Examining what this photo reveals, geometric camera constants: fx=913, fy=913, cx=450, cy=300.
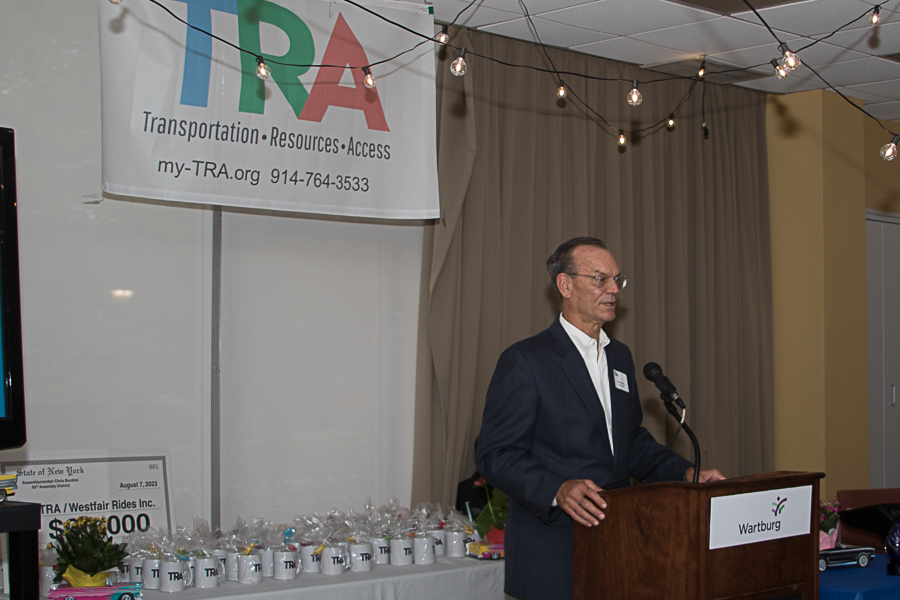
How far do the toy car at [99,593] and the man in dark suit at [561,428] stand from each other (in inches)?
46.9

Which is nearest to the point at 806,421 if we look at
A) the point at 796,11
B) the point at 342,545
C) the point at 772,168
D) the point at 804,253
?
the point at 804,253

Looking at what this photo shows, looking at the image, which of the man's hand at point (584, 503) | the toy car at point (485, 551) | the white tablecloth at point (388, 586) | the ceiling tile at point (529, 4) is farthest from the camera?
the ceiling tile at point (529, 4)

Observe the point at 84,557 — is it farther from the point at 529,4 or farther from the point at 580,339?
the point at 529,4

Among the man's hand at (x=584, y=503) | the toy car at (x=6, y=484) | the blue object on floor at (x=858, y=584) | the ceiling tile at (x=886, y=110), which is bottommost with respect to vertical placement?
the blue object on floor at (x=858, y=584)

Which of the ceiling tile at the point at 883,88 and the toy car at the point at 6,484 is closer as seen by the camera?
the toy car at the point at 6,484

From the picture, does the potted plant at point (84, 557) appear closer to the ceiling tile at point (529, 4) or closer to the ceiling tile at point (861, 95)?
the ceiling tile at point (529, 4)

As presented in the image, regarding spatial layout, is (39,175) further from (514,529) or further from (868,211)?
(868,211)

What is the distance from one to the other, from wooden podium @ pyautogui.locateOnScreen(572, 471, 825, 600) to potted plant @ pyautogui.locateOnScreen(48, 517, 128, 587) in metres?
1.60

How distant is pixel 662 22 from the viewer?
→ 4398 millimetres

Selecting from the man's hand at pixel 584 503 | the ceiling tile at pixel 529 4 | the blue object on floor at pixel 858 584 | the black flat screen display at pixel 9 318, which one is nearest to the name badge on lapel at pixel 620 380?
the man's hand at pixel 584 503

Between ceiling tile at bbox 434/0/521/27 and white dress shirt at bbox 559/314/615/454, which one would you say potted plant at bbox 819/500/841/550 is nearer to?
white dress shirt at bbox 559/314/615/454

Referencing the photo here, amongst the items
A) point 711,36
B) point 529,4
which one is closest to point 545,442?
point 529,4

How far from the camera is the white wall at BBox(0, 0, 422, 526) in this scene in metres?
3.50

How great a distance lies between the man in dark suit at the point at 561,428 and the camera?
250cm
